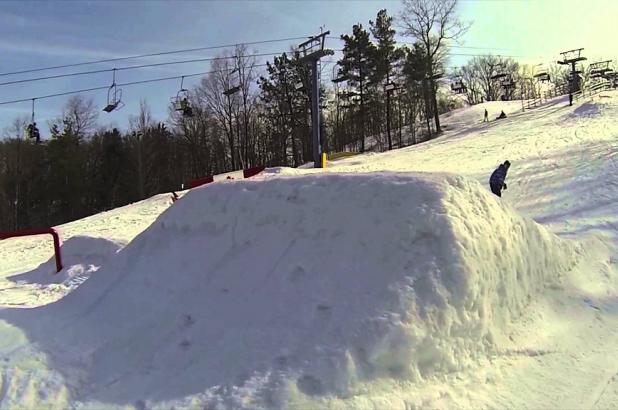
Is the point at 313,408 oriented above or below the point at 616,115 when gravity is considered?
below

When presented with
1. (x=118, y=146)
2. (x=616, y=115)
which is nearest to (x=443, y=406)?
(x=616, y=115)

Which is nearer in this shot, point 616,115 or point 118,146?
point 616,115

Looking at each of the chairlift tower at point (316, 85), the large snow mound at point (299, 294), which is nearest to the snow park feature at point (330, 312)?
the large snow mound at point (299, 294)

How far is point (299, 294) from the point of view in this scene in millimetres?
5363

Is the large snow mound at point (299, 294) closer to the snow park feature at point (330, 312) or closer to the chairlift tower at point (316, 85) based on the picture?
the snow park feature at point (330, 312)

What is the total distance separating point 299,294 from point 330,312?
Answer: 1.53ft

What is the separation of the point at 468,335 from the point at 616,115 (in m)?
33.7

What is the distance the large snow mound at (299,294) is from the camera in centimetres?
460

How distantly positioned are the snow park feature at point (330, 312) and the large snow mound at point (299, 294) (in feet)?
0.06

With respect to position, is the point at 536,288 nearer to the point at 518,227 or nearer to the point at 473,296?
the point at 518,227

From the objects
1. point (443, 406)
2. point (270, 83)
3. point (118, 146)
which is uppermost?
point (270, 83)

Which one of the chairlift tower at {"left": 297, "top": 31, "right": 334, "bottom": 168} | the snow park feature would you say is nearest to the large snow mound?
the snow park feature

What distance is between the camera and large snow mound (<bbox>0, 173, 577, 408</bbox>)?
4.60m

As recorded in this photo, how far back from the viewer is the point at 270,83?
209ft
